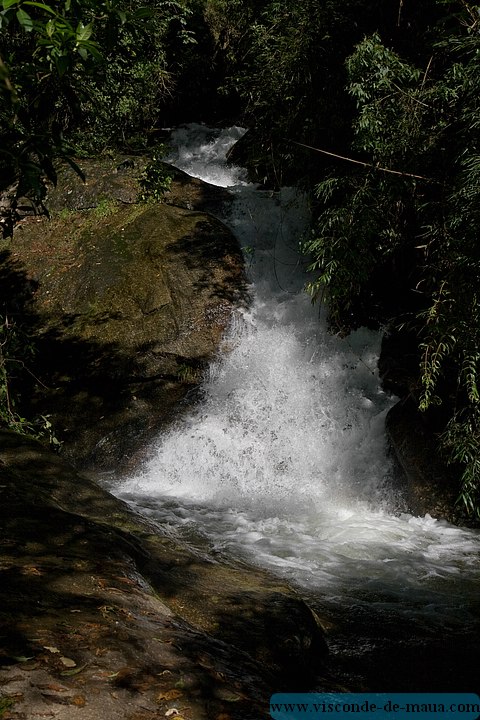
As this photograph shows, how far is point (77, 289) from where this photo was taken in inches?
437

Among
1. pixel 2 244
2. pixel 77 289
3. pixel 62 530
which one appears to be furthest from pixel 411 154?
pixel 2 244

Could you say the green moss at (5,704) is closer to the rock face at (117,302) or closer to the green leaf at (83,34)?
the green leaf at (83,34)

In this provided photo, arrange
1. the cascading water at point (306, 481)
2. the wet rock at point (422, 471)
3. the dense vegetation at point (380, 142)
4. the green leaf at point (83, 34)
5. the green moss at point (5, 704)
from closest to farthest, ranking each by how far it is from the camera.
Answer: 1. the green moss at point (5, 704)
2. the green leaf at point (83, 34)
3. the dense vegetation at point (380, 142)
4. the cascading water at point (306, 481)
5. the wet rock at point (422, 471)

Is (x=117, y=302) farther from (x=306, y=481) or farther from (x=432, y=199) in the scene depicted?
(x=432, y=199)

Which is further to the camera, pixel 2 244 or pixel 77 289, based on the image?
pixel 2 244

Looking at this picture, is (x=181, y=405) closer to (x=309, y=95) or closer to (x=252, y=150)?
(x=252, y=150)

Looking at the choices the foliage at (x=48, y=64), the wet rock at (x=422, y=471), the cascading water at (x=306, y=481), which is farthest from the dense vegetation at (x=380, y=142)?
the cascading water at (x=306, y=481)

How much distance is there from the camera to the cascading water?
5.20 metres

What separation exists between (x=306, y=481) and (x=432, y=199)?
393 centimetres

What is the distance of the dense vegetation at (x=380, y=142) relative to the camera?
4.50 meters

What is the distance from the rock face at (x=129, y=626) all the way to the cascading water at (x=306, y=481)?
0.70m

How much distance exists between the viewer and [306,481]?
28.1ft

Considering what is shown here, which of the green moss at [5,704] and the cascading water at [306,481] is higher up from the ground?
the green moss at [5,704]

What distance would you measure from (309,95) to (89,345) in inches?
197
